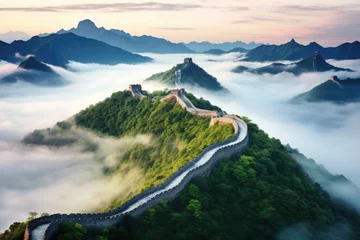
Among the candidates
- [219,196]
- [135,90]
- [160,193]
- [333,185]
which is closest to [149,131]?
[135,90]

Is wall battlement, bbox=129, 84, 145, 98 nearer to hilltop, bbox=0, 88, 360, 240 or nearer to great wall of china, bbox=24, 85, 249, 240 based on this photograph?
hilltop, bbox=0, 88, 360, 240

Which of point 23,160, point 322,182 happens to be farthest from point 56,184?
point 322,182

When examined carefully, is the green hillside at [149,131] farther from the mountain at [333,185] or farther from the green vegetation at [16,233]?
the mountain at [333,185]

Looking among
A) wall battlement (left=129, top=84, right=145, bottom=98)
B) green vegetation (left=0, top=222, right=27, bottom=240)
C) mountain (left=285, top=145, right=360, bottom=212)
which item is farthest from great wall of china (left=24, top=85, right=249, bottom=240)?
wall battlement (left=129, top=84, right=145, bottom=98)

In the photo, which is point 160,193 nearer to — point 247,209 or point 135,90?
point 247,209

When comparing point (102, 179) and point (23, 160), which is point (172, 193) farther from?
point (23, 160)

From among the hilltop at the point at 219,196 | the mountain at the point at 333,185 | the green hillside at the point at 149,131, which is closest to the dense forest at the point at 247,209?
the hilltop at the point at 219,196
